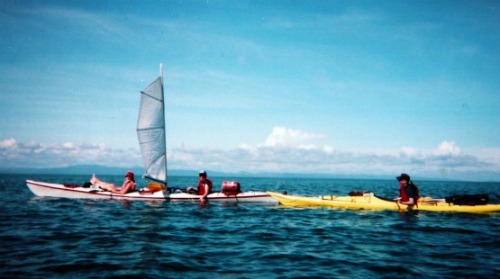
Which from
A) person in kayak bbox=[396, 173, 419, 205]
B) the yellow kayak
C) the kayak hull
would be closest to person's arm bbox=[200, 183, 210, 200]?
the kayak hull

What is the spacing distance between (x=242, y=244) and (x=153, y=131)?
14.5 m

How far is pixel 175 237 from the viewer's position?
43.0 ft

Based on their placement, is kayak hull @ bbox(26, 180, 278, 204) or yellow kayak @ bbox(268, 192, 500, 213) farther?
kayak hull @ bbox(26, 180, 278, 204)

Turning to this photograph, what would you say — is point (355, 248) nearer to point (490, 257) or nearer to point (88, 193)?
point (490, 257)

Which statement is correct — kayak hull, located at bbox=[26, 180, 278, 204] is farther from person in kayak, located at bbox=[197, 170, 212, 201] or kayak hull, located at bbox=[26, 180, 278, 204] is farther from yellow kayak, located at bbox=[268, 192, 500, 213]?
yellow kayak, located at bbox=[268, 192, 500, 213]

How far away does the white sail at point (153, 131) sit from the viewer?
2402 centimetres

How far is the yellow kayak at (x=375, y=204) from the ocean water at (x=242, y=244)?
634 millimetres

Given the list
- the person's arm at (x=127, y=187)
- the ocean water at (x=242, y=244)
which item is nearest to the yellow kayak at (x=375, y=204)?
the ocean water at (x=242, y=244)

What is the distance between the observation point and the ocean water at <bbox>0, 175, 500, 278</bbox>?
891 centimetres

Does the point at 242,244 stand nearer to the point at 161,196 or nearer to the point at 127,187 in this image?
the point at 161,196

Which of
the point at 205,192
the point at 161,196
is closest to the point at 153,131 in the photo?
the point at 161,196

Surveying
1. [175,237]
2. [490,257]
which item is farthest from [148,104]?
A: [490,257]

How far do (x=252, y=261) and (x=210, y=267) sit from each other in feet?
4.35

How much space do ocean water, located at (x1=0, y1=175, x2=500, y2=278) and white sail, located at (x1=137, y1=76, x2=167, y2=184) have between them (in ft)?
15.8
